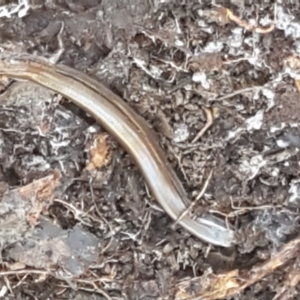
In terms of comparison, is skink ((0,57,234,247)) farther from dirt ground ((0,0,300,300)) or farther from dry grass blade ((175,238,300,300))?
dry grass blade ((175,238,300,300))

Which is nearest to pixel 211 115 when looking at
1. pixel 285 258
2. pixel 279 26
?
pixel 279 26

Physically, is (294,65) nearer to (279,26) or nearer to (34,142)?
(279,26)

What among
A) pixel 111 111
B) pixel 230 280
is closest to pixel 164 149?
pixel 111 111

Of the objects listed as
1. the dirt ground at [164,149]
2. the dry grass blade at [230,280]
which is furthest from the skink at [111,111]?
the dry grass blade at [230,280]

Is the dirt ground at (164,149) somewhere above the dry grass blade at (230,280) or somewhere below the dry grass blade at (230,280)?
above

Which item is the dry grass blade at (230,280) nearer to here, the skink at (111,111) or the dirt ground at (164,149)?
the dirt ground at (164,149)

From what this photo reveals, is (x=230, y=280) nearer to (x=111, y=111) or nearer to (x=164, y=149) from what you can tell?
(x=164, y=149)

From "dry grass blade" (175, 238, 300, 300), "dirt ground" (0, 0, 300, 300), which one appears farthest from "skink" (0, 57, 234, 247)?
"dry grass blade" (175, 238, 300, 300)
